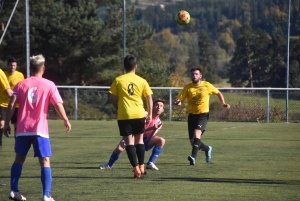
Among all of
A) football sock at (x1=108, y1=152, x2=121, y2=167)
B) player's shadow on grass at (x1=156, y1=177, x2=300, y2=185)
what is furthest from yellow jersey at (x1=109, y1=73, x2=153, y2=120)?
football sock at (x1=108, y1=152, x2=121, y2=167)

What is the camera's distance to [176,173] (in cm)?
1080

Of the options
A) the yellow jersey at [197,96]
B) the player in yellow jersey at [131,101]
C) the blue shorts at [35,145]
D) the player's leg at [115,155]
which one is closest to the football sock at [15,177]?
the blue shorts at [35,145]

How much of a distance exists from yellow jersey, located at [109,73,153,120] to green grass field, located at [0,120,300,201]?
1.03 metres

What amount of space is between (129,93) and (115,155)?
171 centimetres

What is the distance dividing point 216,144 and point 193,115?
4113mm

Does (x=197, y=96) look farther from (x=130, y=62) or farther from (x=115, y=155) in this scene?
(x=130, y=62)

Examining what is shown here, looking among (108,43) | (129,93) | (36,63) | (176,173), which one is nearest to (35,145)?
(36,63)

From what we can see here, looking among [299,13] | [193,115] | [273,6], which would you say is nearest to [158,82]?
[299,13]

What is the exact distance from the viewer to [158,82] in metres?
37.3

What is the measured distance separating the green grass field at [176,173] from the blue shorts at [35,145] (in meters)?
0.76

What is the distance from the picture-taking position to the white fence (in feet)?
88.2

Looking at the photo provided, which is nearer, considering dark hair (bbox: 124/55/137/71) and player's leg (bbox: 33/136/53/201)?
player's leg (bbox: 33/136/53/201)

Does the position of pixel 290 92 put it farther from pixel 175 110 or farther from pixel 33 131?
pixel 33 131

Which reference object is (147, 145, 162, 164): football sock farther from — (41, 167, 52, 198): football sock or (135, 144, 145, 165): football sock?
(41, 167, 52, 198): football sock
